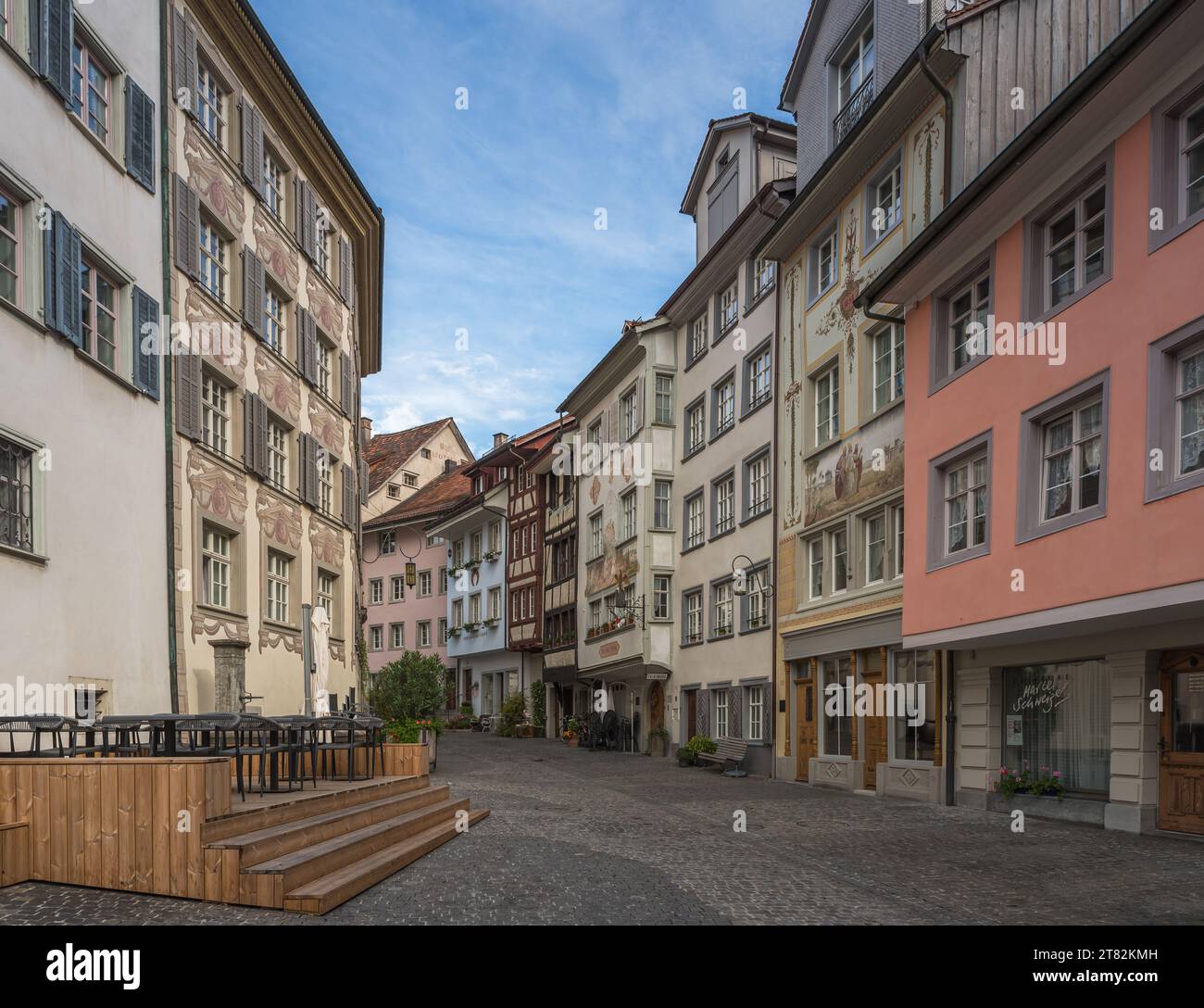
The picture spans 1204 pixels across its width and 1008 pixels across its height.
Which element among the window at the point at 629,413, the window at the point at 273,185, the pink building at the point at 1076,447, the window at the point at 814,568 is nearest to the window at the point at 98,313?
the window at the point at 273,185

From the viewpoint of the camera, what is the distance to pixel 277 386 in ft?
67.0

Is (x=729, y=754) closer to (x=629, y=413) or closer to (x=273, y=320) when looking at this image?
(x=629, y=413)

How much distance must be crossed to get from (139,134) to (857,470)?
41.1 feet

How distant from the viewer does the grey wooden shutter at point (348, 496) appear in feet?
81.9

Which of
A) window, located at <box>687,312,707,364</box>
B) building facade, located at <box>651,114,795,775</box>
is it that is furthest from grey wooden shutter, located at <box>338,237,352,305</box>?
window, located at <box>687,312,707,364</box>

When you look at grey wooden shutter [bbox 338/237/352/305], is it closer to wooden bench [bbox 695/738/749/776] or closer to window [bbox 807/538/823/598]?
window [bbox 807/538/823/598]

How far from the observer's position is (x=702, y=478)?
30.3m

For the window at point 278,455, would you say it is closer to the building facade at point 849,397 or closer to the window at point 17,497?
the window at point 17,497

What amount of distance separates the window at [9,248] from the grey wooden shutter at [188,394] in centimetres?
384

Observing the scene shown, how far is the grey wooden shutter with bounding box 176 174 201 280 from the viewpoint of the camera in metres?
16.4

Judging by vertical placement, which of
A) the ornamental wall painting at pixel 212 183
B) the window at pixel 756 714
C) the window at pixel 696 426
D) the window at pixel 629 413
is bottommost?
the window at pixel 756 714

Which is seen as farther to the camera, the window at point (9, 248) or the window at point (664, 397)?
the window at point (664, 397)

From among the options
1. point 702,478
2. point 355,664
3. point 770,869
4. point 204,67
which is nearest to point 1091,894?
point 770,869

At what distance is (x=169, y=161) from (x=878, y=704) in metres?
13.9
